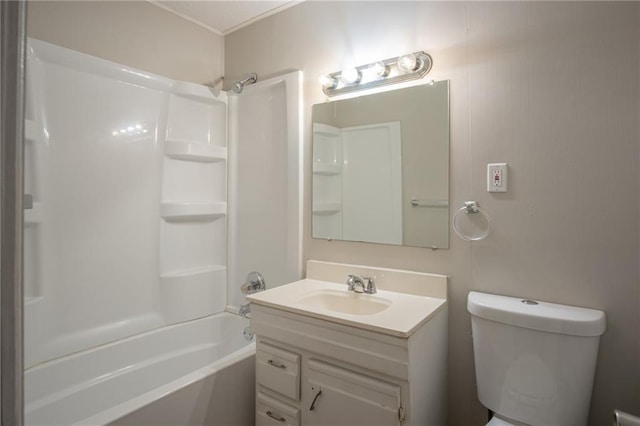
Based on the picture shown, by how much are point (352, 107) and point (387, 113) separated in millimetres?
211

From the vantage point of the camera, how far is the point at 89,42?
5.97 ft

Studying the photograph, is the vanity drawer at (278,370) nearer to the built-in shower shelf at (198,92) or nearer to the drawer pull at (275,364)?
the drawer pull at (275,364)

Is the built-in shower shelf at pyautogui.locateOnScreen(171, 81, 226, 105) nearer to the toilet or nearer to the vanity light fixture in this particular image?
the vanity light fixture

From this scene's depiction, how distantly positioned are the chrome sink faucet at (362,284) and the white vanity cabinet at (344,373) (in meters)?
0.33

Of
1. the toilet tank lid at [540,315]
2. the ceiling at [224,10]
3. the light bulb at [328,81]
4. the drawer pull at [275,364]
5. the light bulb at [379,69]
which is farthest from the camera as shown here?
the ceiling at [224,10]

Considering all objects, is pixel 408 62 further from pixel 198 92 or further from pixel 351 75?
pixel 198 92

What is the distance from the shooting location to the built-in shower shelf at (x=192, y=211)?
2082mm

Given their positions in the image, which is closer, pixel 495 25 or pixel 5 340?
pixel 5 340

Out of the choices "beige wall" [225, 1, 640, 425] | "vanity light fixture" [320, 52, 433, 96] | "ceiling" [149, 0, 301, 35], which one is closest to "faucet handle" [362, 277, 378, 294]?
"beige wall" [225, 1, 640, 425]

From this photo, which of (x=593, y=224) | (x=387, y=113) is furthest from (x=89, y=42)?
(x=593, y=224)

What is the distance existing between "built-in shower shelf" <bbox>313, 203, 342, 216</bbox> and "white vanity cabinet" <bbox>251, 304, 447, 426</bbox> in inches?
26.0

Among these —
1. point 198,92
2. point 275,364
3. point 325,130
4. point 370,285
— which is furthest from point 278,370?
point 198,92

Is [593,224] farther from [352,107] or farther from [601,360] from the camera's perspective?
[352,107]

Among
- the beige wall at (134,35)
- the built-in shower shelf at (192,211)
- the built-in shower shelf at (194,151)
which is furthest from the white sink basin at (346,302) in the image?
the beige wall at (134,35)
